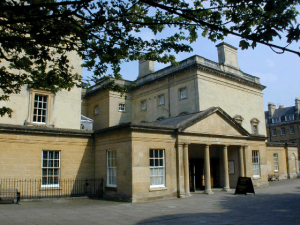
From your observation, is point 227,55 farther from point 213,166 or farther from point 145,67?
point 213,166

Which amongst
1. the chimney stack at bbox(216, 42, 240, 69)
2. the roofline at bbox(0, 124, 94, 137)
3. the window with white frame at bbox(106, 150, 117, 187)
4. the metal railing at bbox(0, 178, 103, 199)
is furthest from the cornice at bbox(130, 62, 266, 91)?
the metal railing at bbox(0, 178, 103, 199)

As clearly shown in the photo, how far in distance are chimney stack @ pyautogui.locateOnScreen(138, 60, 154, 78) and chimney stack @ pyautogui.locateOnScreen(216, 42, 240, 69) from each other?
892 centimetres

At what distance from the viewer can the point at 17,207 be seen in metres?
11.9

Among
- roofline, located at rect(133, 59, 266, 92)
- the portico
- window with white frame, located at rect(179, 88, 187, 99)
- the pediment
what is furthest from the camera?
window with white frame, located at rect(179, 88, 187, 99)

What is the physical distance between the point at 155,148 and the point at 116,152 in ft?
7.19

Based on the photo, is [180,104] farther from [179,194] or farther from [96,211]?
[96,211]

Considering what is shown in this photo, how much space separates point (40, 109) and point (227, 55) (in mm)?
22703

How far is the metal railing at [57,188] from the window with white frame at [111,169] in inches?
29.7

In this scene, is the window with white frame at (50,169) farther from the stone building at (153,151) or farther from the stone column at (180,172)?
the stone column at (180,172)

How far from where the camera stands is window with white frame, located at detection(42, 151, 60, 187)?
1520 centimetres

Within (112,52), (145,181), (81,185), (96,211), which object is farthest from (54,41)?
(81,185)

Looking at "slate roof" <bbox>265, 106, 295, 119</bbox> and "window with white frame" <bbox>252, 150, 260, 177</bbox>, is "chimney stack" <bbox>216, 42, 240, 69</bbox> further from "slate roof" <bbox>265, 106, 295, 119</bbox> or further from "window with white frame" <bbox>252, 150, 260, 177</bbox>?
"slate roof" <bbox>265, 106, 295, 119</bbox>

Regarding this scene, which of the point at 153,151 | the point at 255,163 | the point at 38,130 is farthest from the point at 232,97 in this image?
the point at 38,130

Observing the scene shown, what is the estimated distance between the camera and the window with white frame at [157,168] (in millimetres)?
14924
